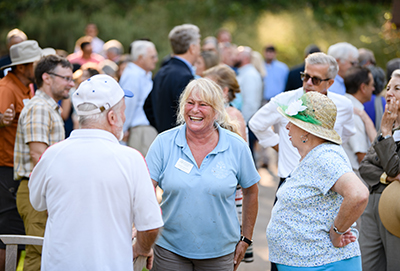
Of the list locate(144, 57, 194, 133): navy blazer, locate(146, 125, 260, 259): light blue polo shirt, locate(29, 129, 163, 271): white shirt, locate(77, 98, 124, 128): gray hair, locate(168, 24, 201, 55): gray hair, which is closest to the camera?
locate(29, 129, 163, 271): white shirt

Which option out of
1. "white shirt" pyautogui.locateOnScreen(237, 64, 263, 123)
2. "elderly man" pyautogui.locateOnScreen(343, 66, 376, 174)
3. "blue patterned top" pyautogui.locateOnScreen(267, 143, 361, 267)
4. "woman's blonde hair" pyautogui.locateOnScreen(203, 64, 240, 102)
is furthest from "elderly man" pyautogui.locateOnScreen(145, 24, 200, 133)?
"white shirt" pyautogui.locateOnScreen(237, 64, 263, 123)

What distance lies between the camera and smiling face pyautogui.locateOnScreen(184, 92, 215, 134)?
3.18 meters

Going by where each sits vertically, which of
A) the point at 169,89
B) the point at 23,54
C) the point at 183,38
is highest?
the point at 183,38

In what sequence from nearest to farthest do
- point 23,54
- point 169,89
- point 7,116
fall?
point 7,116 → point 23,54 → point 169,89

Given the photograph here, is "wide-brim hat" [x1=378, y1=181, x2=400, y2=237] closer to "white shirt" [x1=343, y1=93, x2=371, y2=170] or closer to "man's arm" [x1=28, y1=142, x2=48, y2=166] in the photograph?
"white shirt" [x1=343, y1=93, x2=371, y2=170]

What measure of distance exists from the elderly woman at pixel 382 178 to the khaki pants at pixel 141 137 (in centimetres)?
317

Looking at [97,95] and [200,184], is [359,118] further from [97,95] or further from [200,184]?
[97,95]

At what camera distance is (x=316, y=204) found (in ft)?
8.91

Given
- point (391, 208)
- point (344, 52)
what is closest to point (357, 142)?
point (391, 208)

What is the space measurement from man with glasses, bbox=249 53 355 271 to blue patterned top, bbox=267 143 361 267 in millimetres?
1197

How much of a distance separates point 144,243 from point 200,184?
2.12 feet

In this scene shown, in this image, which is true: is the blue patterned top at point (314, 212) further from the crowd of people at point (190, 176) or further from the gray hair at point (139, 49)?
the gray hair at point (139, 49)

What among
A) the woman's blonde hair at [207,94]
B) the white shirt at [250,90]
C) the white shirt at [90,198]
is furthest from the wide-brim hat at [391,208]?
the white shirt at [250,90]

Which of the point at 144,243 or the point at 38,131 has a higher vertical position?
the point at 38,131
